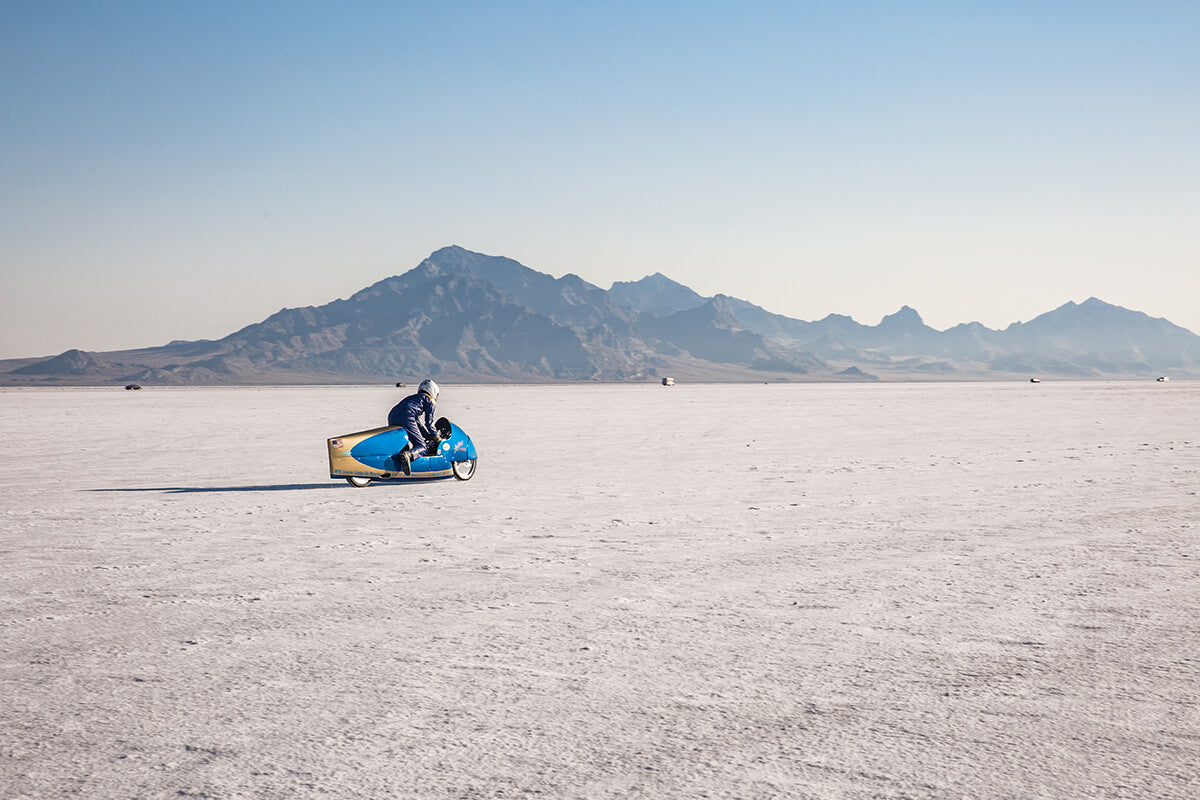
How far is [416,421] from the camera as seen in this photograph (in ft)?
48.1

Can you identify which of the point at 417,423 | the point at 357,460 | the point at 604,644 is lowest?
the point at 604,644

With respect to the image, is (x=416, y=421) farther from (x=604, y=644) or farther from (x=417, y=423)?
(x=604, y=644)

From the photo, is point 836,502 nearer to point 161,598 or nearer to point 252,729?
point 161,598

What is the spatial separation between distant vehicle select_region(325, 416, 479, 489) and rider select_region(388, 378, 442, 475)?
85mm

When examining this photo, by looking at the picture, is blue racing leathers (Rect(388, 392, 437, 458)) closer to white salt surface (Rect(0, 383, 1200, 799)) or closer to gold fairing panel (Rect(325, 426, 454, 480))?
gold fairing panel (Rect(325, 426, 454, 480))

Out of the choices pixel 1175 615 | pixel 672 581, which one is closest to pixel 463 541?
pixel 672 581

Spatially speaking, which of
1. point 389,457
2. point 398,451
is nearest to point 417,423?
point 398,451

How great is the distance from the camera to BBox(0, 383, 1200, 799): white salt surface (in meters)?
3.82

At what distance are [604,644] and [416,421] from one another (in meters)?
9.66

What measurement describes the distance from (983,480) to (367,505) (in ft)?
31.9

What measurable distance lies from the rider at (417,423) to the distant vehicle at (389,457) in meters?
0.09

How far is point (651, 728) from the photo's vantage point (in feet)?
13.8

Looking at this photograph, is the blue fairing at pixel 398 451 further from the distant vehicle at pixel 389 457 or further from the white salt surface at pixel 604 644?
the white salt surface at pixel 604 644

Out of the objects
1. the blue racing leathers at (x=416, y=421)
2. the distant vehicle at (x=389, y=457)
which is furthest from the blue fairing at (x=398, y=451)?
the blue racing leathers at (x=416, y=421)
